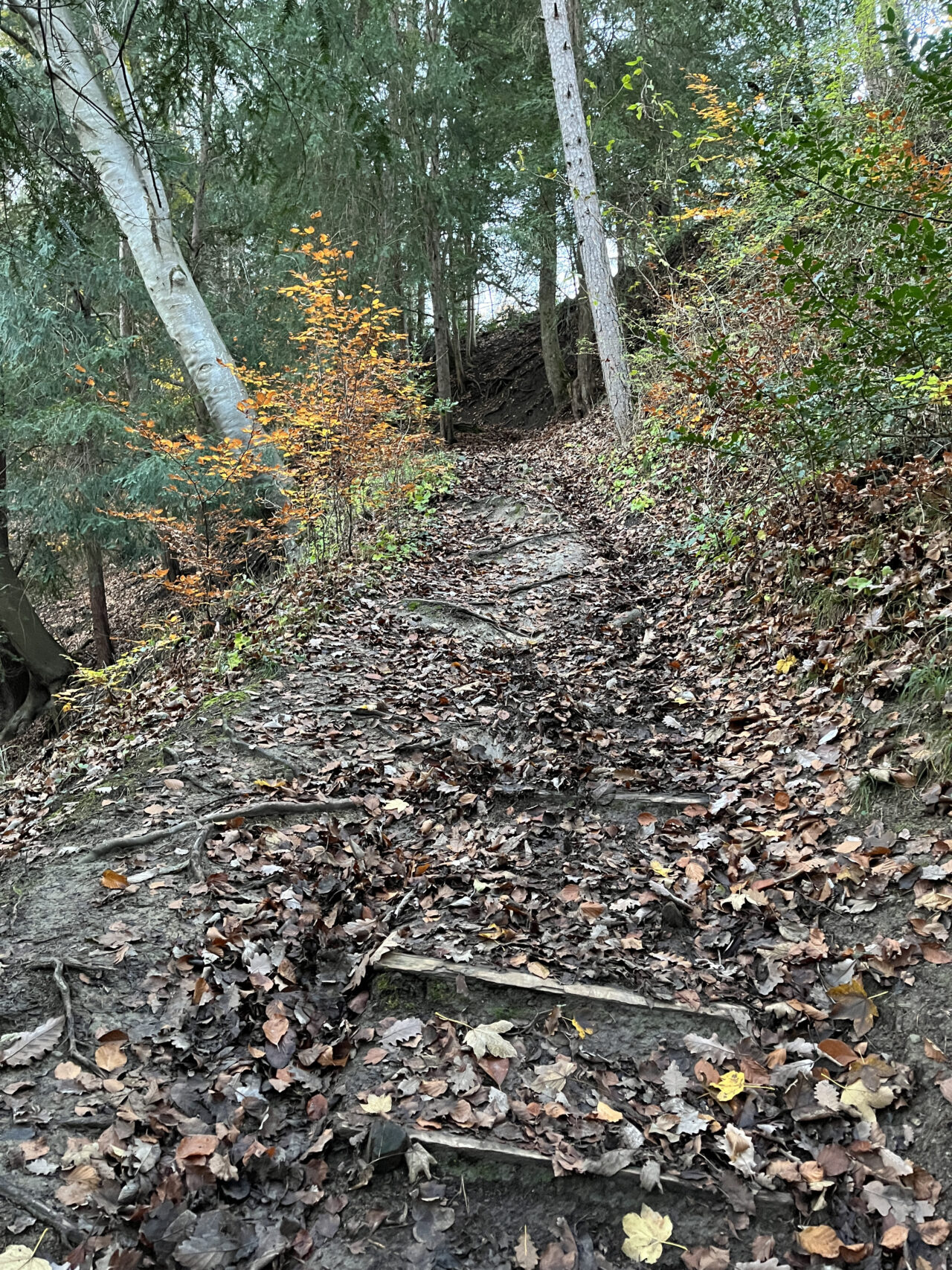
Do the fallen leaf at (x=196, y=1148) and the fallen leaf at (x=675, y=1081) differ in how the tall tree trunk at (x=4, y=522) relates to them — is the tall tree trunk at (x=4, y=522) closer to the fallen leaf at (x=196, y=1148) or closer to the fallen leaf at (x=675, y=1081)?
the fallen leaf at (x=196, y=1148)

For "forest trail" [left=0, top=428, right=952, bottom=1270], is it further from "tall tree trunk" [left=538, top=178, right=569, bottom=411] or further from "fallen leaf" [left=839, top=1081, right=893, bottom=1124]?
"tall tree trunk" [left=538, top=178, right=569, bottom=411]

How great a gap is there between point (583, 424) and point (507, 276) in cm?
846

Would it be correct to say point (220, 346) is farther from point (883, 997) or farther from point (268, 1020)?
point (883, 997)

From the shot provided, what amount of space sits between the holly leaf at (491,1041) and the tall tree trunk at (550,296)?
15.6m

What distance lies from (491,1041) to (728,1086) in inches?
34.2

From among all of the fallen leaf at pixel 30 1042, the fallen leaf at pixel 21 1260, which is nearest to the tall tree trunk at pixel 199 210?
the fallen leaf at pixel 30 1042

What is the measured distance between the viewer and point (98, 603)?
1288 centimetres

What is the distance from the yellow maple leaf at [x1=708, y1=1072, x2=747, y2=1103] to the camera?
2.55m

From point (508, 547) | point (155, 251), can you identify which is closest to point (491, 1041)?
point (508, 547)

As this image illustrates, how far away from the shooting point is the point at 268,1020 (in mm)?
2896

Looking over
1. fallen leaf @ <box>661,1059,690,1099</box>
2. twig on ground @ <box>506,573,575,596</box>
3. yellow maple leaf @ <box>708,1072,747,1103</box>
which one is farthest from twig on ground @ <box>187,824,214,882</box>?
twig on ground @ <box>506,573,575,596</box>

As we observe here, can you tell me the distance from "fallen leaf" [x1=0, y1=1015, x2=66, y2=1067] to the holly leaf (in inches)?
59.7

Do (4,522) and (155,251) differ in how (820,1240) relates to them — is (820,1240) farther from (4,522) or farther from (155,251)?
(4,522)

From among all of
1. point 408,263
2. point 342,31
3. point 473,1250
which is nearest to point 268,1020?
point 473,1250
